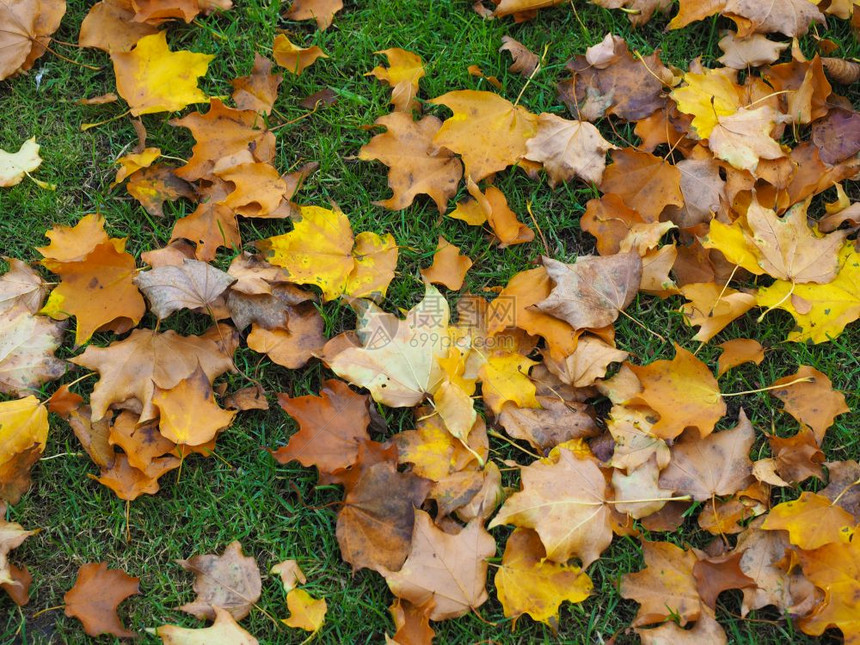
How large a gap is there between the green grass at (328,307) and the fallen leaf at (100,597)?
0.04 m

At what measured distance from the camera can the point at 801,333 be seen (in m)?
2.22

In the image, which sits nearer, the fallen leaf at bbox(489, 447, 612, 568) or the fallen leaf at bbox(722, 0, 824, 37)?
the fallen leaf at bbox(489, 447, 612, 568)

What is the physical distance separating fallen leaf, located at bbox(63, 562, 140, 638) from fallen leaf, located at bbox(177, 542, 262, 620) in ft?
0.47

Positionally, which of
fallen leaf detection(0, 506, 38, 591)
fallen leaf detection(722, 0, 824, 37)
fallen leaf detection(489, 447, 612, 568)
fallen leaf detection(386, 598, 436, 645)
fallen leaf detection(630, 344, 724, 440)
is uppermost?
fallen leaf detection(722, 0, 824, 37)

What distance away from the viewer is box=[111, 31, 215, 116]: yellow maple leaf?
245 centimetres

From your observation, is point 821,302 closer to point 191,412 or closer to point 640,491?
point 640,491

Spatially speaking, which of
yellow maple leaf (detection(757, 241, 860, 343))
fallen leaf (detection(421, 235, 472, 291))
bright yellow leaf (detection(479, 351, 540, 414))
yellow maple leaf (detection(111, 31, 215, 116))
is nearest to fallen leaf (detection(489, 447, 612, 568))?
bright yellow leaf (detection(479, 351, 540, 414))

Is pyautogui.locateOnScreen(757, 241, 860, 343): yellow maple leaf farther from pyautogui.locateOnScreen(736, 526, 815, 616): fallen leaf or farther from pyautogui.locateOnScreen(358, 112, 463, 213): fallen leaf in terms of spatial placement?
pyautogui.locateOnScreen(358, 112, 463, 213): fallen leaf

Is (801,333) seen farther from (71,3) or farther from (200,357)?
(71,3)

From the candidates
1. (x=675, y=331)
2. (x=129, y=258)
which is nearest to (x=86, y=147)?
(x=129, y=258)

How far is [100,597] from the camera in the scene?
1951 millimetres

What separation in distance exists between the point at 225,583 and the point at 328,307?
801mm

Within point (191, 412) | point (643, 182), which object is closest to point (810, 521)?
point (643, 182)

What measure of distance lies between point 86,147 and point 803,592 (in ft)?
8.03
